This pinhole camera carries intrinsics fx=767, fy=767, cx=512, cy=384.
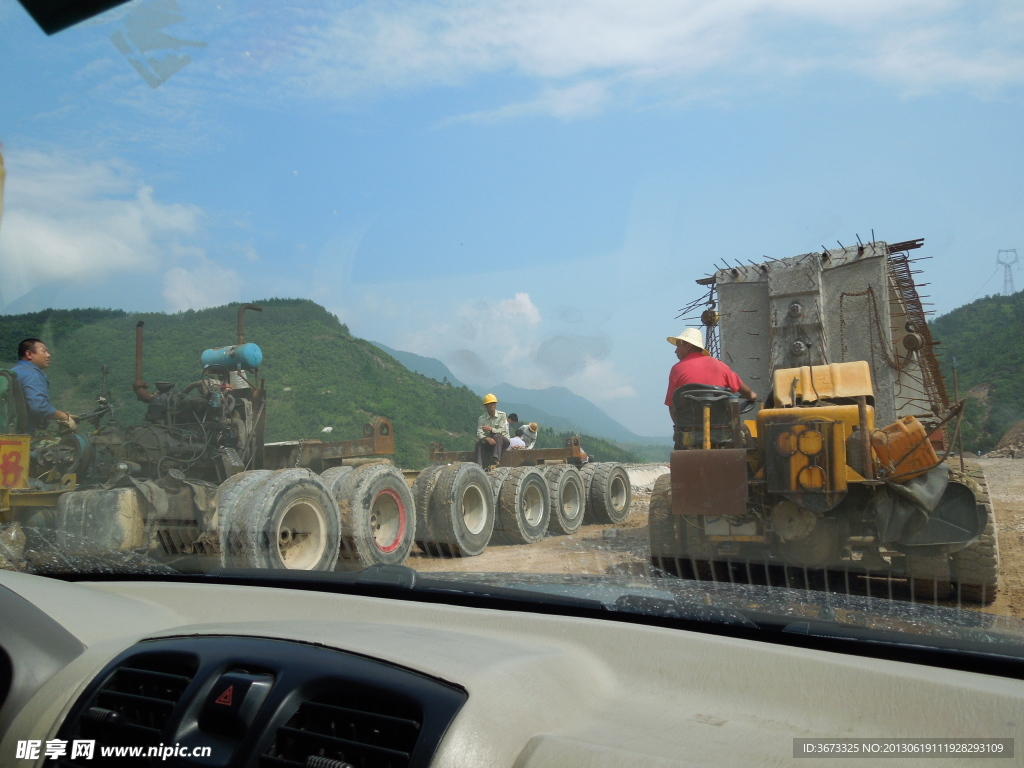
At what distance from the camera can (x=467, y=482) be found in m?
8.62

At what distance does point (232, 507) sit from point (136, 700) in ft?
13.0

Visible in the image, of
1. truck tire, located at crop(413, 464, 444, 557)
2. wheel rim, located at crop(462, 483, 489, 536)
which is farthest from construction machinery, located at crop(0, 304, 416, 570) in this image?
wheel rim, located at crop(462, 483, 489, 536)

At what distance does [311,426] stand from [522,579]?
6.74 m

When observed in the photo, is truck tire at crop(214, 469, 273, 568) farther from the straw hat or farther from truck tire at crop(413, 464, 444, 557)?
the straw hat

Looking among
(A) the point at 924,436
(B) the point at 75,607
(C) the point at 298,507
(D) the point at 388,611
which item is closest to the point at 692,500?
(A) the point at 924,436

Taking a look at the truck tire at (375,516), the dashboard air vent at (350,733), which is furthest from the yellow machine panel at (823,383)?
the dashboard air vent at (350,733)

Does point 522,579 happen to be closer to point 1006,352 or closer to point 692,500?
point 692,500

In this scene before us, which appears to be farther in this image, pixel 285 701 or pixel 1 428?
pixel 1 428

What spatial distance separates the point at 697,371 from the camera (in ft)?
20.5

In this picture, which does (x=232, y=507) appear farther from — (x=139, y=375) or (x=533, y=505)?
(x=533, y=505)

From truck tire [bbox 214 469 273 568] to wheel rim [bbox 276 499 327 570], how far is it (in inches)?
14.6

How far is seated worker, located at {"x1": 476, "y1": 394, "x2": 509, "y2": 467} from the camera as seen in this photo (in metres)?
11.8

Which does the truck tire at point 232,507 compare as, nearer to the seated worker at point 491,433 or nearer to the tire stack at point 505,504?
the tire stack at point 505,504

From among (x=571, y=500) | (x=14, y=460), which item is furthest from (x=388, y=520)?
(x=571, y=500)
